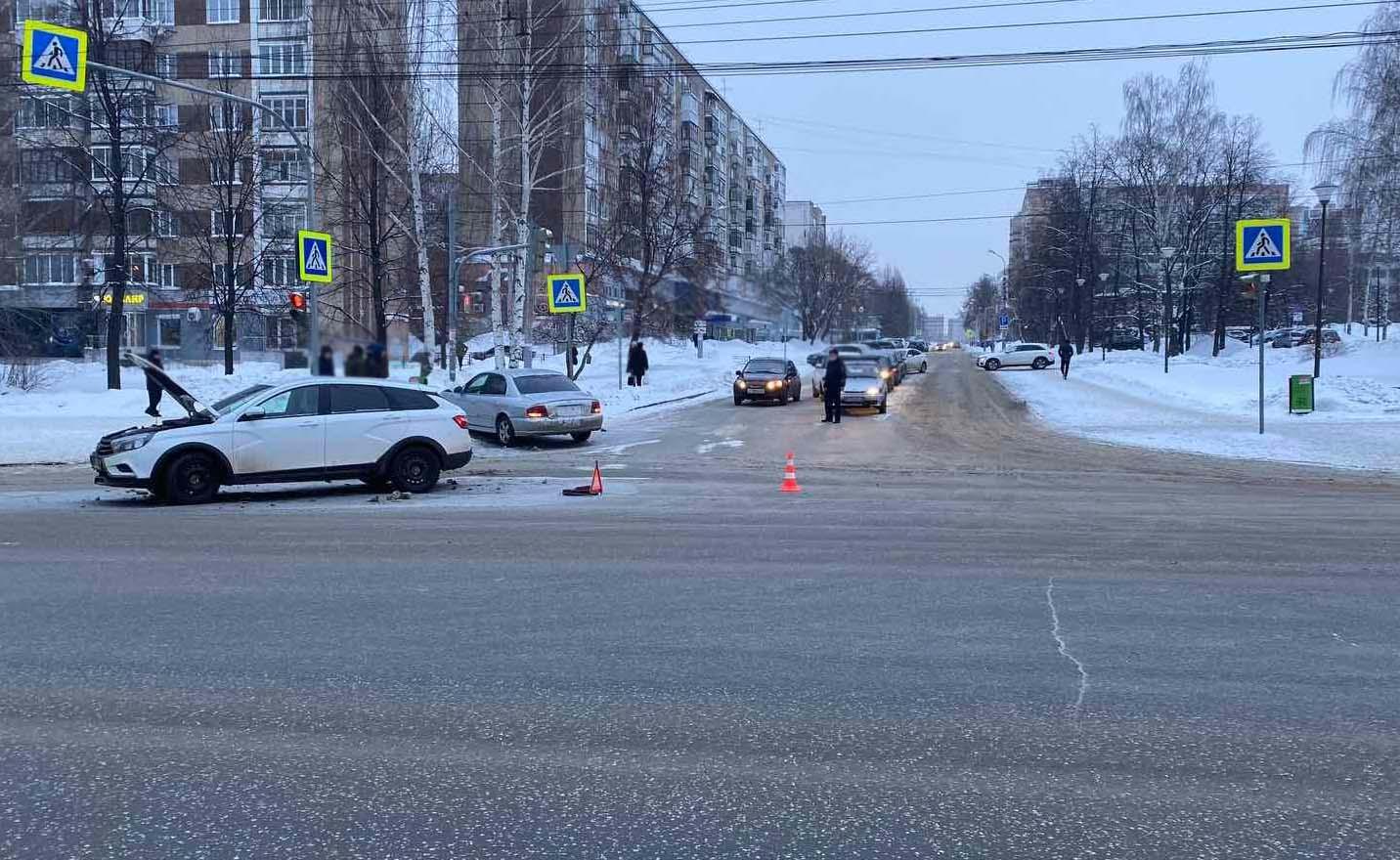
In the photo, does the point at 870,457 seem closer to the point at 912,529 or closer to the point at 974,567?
the point at 912,529

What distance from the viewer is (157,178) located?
1464 inches

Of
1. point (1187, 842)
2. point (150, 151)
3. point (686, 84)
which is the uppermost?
point (686, 84)

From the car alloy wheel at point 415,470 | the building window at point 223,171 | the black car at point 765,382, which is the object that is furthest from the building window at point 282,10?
the car alloy wheel at point 415,470

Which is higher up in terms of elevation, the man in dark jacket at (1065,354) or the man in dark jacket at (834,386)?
the man in dark jacket at (1065,354)

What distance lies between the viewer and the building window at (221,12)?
192 ft

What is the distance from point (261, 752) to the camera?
4895 mm

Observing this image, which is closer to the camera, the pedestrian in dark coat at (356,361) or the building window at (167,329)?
the pedestrian in dark coat at (356,361)

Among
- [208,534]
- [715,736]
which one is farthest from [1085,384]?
[715,736]

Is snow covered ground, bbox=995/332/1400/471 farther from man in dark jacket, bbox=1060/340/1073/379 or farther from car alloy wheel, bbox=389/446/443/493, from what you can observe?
car alloy wheel, bbox=389/446/443/493

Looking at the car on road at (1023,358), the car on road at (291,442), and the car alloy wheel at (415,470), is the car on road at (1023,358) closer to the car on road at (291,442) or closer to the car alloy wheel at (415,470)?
the car alloy wheel at (415,470)

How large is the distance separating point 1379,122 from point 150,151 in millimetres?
40943

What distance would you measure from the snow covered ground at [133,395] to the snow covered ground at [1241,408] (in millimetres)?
12317

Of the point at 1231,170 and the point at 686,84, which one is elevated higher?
the point at 686,84

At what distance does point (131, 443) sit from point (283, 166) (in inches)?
1192
